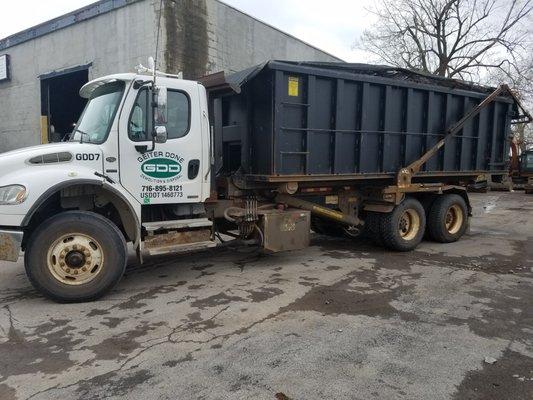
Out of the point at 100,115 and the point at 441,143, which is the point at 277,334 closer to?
the point at 100,115

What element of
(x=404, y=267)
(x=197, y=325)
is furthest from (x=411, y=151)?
(x=197, y=325)

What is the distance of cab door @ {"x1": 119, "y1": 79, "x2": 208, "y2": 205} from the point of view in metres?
5.79

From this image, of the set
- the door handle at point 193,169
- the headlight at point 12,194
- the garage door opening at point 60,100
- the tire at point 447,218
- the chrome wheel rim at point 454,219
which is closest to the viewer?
the headlight at point 12,194

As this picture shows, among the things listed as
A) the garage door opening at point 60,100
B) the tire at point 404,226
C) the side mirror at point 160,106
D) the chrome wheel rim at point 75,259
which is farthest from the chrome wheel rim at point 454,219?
the garage door opening at point 60,100

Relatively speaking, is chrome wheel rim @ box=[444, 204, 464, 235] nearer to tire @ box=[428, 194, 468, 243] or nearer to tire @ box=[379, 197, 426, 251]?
tire @ box=[428, 194, 468, 243]

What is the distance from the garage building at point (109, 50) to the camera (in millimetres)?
13320

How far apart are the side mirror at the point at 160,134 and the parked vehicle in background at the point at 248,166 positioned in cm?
2

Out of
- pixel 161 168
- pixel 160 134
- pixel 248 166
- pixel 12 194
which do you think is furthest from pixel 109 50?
pixel 12 194

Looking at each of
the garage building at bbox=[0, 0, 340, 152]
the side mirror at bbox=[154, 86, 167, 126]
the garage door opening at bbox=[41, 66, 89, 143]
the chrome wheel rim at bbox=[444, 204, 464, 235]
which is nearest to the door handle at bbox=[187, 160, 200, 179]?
the side mirror at bbox=[154, 86, 167, 126]

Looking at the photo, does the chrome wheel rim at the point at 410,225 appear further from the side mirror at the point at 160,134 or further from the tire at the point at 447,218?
the side mirror at the point at 160,134

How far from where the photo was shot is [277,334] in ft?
14.6

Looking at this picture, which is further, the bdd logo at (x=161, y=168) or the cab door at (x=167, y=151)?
the bdd logo at (x=161, y=168)

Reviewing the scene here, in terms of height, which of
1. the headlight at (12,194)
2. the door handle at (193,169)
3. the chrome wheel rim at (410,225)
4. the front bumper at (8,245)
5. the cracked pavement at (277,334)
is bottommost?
the cracked pavement at (277,334)

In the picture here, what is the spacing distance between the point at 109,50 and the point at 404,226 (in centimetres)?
1096
